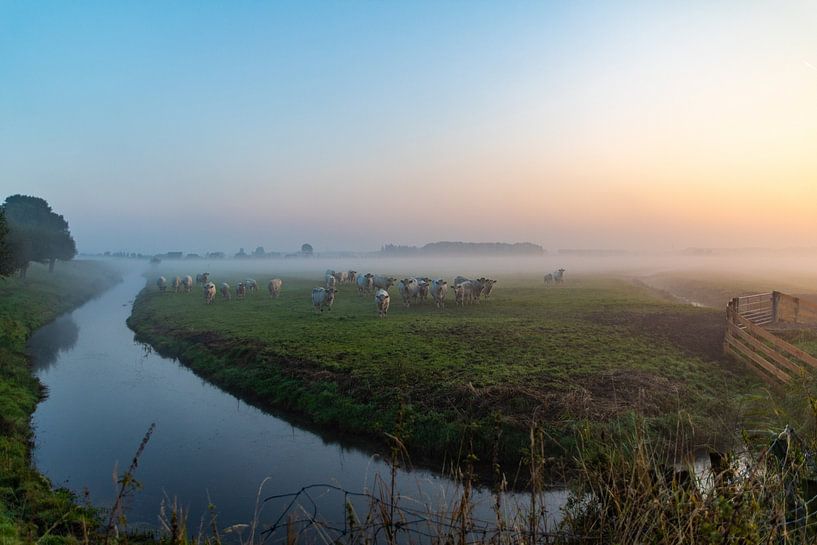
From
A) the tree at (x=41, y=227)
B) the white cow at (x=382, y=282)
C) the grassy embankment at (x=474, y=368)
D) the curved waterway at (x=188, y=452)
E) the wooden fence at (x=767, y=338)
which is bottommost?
the curved waterway at (x=188, y=452)

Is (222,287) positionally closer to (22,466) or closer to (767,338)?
(22,466)

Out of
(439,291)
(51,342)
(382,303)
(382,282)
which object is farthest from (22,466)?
(382,282)

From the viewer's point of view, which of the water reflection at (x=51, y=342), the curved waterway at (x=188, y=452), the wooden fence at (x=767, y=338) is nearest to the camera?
the curved waterway at (x=188, y=452)

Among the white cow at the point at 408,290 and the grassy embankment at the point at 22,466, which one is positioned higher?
the white cow at the point at 408,290

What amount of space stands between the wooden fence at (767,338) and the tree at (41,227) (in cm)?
6233

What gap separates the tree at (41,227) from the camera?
53875 millimetres

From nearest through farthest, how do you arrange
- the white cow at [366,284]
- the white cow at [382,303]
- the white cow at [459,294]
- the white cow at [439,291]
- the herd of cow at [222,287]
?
the white cow at [382,303]
the white cow at [439,291]
the white cow at [459,294]
the herd of cow at [222,287]
the white cow at [366,284]

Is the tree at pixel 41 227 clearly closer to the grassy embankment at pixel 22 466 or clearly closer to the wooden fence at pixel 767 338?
the grassy embankment at pixel 22 466

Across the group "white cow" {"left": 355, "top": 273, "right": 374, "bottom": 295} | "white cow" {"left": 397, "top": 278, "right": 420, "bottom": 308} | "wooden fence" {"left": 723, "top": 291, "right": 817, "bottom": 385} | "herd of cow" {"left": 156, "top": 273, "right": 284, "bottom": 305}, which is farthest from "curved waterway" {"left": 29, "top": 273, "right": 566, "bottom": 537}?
"white cow" {"left": 355, "top": 273, "right": 374, "bottom": 295}

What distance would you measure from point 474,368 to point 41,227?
71004 mm

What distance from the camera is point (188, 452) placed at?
464 inches

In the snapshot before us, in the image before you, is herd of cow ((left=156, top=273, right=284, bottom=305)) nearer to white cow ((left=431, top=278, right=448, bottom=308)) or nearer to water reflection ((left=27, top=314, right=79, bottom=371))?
water reflection ((left=27, top=314, right=79, bottom=371))

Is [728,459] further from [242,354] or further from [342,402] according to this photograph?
[242,354]

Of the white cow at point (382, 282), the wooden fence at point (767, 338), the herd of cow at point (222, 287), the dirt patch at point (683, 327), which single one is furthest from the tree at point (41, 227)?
the wooden fence at point (767, 338)
